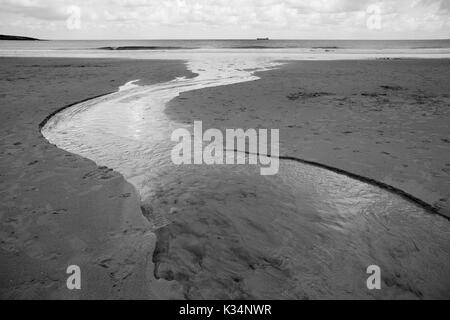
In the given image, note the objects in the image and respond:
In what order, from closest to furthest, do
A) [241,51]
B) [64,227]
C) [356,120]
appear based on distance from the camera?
[64,227]
[356,120]
[241,51]

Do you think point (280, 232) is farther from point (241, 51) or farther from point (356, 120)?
point (241, 51)

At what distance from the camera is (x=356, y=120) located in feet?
27.9

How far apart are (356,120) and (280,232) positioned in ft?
19.7

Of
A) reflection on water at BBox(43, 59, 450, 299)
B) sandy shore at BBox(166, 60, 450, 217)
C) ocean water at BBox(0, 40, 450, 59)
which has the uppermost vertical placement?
ocean water at BBox(0, 40, 450, 59)

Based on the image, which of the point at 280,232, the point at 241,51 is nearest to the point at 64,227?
the point at 280,232

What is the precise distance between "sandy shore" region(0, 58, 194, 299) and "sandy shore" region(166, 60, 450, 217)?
364 cm

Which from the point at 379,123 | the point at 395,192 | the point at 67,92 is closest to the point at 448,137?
the point at 379,123

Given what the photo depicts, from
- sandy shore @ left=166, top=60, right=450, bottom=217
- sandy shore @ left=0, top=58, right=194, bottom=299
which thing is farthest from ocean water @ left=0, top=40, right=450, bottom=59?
sandy shore @ left=0, top=58, right=194, bottom=299

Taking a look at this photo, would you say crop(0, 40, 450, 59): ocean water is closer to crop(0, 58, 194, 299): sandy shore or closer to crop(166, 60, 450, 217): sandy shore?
crop(166, 60, 450, 217): sandy shore

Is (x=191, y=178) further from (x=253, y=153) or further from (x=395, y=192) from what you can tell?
(x=395, y=192)

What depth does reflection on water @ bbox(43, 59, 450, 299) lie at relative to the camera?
9.69 feet

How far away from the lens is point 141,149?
6.58m

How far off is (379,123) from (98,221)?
24.6ft

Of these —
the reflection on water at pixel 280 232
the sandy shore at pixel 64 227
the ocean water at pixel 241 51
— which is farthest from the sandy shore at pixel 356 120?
the ocean water at pixel 241 51
